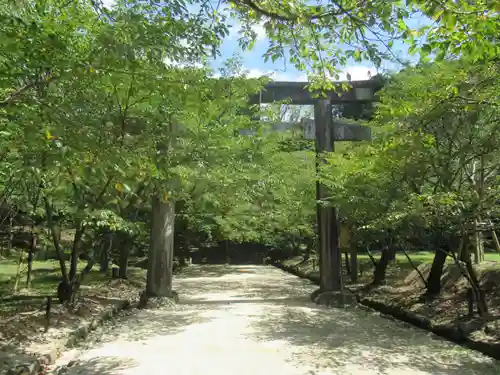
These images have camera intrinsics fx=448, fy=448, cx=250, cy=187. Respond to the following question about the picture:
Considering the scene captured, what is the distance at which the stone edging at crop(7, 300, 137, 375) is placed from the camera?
5297 mm

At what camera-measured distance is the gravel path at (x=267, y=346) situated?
19.0ft

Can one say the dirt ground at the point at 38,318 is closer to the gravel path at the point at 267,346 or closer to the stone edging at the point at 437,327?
the gravel path at the point at 267,346

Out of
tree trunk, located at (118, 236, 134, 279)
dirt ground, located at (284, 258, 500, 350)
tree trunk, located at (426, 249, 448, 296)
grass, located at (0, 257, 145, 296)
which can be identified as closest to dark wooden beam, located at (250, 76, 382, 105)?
tree trunk, located at (426, 249, 448, 296)

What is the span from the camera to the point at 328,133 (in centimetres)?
1252

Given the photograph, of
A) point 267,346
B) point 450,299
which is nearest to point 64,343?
point 267,346

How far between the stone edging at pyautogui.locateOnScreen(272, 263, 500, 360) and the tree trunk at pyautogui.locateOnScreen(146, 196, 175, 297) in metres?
5.44

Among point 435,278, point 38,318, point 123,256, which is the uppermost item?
point 123,256

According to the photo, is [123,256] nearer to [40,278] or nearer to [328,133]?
[40,278]

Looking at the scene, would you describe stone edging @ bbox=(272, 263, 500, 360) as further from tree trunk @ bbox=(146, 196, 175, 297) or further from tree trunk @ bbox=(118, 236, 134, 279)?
tree trunk @ bbox=(118, 236, 134, 279)

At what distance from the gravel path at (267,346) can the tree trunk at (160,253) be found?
2.30 ft

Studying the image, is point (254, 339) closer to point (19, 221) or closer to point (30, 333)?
point (30, 333)

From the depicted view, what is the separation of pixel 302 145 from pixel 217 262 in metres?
19.6

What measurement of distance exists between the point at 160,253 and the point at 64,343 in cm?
503

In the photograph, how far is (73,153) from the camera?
397 cm
